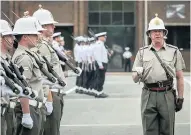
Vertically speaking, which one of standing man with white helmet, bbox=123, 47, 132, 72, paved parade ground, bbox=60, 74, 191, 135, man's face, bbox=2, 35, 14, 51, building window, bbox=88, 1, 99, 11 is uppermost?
building window, bbox=88, 1, 99, 11

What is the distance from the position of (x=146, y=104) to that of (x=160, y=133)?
17.1 inches

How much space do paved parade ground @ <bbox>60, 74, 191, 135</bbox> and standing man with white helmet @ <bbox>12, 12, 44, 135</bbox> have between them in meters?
4.21

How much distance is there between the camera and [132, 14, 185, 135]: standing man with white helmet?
664cm

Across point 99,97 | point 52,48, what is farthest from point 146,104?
point 99,97

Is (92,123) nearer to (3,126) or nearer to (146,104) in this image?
(146,104)

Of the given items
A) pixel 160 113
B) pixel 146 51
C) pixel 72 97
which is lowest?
pixel 72 97

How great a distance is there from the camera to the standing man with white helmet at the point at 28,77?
5.55 meters

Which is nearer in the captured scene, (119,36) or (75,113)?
(75,113)

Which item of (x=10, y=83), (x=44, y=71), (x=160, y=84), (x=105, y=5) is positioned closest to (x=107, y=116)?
(x=160, y=84)

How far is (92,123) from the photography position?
36.6 ft

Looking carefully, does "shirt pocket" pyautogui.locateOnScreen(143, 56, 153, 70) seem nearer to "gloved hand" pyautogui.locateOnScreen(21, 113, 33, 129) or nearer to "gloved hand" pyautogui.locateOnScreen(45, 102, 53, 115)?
"gloved hand" pyautogui.locateOnScreen(45, 102, 53, 115)

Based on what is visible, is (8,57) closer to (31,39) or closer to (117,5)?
(31,39)

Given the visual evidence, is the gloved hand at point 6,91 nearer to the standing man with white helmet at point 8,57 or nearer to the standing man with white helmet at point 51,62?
the standing man with white helmet at point 8,57

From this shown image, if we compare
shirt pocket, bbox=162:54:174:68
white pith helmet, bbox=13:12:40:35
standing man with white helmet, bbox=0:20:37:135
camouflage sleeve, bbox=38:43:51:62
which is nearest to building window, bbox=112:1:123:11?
camouflage sleeve, bbox=38:43:51:62
